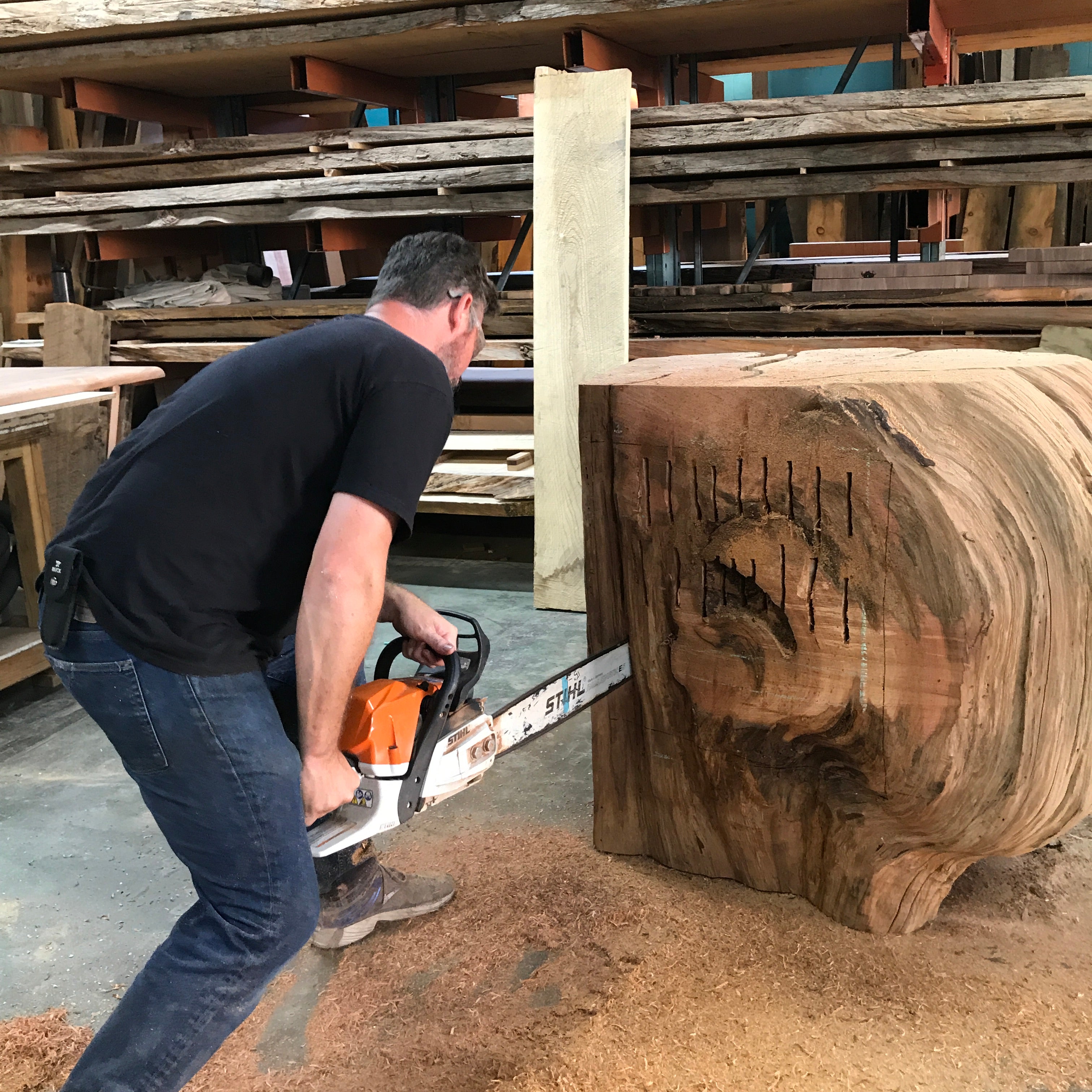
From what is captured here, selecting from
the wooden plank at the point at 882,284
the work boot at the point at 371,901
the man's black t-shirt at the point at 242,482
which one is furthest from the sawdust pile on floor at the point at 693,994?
the wooden plank at the point at 882,284

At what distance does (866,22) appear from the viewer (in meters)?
4.90

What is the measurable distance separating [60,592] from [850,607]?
1.42m

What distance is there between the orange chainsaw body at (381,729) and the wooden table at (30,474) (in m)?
2.25

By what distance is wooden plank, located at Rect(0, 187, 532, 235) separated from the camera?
4.69 metres

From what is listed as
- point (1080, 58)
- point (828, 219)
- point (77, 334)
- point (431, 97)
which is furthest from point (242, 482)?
point (1080, 58)

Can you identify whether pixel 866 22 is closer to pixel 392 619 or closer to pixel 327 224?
pixel 327 224

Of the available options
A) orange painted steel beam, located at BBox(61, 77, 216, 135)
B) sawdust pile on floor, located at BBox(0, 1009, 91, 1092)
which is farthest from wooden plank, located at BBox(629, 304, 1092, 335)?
sawdust pile on floor, located at BBox(0, 1009, 91, 1092)

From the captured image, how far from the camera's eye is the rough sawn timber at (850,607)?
1856 millimetres

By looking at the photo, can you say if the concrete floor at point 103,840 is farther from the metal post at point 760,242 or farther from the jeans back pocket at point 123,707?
the metal post at point 760,242

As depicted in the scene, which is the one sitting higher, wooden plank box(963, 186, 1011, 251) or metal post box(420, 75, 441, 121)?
metal post box(420, 75, 441, 121)

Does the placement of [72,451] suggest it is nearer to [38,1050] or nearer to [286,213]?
[286,213]

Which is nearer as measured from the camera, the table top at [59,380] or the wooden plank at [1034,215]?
the table top at [59,380]

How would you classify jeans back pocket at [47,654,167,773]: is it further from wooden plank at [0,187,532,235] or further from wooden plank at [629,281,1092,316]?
wooden plank at [629,281,1092,316]

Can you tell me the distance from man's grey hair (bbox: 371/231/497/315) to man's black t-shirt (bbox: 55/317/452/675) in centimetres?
22
